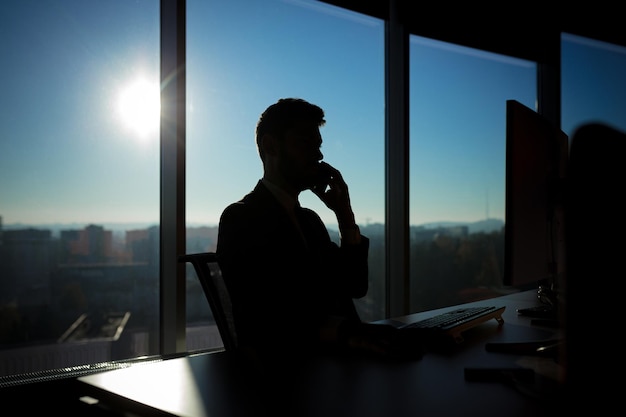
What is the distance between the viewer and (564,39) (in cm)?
497

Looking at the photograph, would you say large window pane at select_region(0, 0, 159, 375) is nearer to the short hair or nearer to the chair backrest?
the short hair

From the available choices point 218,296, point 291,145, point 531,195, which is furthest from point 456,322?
point 291,145

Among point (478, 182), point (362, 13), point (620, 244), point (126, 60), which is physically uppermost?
point (362, 13)

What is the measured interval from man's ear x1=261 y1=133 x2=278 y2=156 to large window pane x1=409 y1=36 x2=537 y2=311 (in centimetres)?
223

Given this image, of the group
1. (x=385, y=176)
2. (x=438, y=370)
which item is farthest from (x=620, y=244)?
(x=385, y=176)

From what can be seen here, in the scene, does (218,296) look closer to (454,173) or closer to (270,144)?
(270,144)

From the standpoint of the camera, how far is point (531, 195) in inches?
53.6

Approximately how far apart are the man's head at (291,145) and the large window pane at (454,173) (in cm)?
217

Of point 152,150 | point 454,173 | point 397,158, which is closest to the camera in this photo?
point 152,150

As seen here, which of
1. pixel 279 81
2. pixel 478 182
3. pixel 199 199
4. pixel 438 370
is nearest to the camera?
pixel 438 370

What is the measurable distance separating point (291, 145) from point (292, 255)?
43 centimetres

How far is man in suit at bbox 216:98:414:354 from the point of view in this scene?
1454 mm

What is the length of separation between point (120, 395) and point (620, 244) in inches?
35.8

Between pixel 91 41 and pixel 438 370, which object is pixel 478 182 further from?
pixel 438 370
